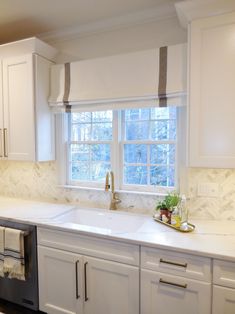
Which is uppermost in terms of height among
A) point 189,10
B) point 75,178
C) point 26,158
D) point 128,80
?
point 189,10

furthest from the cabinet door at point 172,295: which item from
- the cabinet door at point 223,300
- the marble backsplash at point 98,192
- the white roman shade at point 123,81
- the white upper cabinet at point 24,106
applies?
the white upper cabinet at point 24,106

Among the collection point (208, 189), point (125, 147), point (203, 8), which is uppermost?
point (203, 8)

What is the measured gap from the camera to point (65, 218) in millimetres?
2037

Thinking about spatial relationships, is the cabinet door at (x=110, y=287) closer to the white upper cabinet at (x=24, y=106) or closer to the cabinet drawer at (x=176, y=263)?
the cabinet drawer at (x=176, y=263)

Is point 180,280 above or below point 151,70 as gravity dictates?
below

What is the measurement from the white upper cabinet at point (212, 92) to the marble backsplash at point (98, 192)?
35cm

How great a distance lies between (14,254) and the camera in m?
1.90

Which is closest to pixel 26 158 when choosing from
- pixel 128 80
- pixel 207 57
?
pixel 128 80

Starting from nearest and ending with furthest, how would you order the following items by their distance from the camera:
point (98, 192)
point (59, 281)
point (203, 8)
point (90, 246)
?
point (203, 8) → point (90, 246) → point (59, 281) → point (98, 192)

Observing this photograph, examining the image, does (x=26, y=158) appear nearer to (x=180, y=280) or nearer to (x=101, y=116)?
(x=101, y=116)

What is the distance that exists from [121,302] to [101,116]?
5.29 ft

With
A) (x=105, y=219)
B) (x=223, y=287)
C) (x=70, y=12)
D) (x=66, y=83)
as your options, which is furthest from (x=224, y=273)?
(x=70, y=12)

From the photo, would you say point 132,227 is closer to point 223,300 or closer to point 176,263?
point 176,263

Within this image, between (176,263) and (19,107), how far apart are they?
1.92 m
